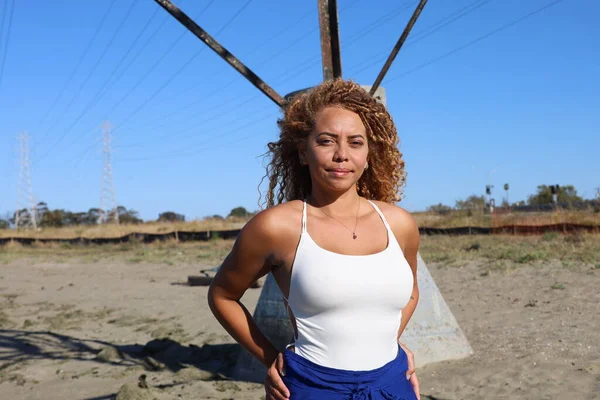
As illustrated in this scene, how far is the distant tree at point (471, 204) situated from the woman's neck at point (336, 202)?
24435 millimetres

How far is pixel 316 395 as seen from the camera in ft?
6.23

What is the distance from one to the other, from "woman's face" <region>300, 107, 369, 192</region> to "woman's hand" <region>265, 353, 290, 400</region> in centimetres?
58

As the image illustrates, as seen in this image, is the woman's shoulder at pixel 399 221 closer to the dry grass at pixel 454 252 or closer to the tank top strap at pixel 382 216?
the tank top strap at pixel 382 216

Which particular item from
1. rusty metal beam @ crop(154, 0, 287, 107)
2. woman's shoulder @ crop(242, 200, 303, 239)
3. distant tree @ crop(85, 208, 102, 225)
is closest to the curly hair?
woman's shoulder @ crop(242, 200, 303, 239)

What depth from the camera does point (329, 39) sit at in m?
4.98

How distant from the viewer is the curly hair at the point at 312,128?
2.18 m

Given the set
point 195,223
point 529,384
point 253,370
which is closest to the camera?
point 529,384

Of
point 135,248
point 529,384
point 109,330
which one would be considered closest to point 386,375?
point 529,384

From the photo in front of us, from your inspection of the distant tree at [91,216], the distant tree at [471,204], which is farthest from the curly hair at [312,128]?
the distant tree at [91,216]

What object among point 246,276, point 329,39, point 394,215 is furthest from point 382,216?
point 329,39

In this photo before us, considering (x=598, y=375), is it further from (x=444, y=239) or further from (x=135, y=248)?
(x=135, y=248)

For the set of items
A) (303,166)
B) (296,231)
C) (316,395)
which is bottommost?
(316,395)

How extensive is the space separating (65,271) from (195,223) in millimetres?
19117

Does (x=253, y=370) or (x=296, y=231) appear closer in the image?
(x=296, y=231)
